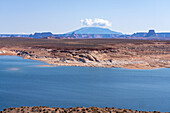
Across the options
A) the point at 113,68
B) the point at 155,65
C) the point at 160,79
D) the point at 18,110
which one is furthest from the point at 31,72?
the point at 18,110

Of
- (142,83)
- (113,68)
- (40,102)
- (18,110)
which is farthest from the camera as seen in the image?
(113,68)

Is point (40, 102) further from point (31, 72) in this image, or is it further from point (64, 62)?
point (64, 62)

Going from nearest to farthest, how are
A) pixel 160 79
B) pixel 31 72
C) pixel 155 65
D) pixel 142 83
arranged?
1. pixel 142 83
2. pixel 160 79
3. pixel 31 72
4. pixel 155 65

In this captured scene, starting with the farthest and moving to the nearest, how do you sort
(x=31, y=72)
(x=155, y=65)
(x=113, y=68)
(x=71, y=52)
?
(x=71, y=52)
(x=155, y=65)
(x=113, y=68)
(x=31, y=72)

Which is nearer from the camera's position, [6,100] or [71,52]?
[6,100]

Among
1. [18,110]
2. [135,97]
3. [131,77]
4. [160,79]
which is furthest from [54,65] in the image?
[18,110]

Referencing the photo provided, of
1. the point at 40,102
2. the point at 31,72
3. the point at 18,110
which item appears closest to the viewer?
the point at 18,110

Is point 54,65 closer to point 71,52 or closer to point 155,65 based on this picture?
point 71,52
